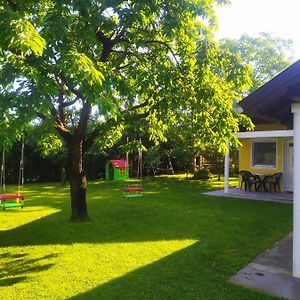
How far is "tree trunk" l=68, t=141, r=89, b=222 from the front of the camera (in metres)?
9.64

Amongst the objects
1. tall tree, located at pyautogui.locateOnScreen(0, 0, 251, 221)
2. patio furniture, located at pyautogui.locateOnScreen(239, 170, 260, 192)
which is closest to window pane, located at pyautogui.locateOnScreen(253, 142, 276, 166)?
patio furniture, located at pyautogui.locateOnScreen(239, 170, 260, 192)

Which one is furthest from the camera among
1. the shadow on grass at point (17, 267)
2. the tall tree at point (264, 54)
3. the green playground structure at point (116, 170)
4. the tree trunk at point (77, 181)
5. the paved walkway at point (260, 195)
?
the green playground structure at point (116, 170)

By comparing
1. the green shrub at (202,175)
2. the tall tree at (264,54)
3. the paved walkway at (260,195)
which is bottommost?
the paved walkway at (260,195)

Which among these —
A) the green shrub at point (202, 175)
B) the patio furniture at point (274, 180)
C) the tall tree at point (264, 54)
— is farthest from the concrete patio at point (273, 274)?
the green shrub at point (202, 175)

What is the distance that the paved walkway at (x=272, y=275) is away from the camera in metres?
5.14

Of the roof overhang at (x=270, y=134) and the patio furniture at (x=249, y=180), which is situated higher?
the roof overhang at (x=270, y=134)

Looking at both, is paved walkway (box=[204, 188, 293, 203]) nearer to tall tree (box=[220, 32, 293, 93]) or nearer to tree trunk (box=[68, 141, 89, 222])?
tree trunk (box=[68, 141, 89, 222])

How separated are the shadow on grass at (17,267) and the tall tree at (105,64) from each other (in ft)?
8.41

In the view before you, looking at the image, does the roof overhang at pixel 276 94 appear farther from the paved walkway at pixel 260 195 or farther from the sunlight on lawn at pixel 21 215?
the paved walkway at pixel 260 195

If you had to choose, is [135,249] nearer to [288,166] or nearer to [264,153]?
[288,166]

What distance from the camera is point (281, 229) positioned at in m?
9.04

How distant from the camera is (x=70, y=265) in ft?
20.6

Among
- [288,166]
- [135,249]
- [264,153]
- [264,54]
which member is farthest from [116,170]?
[135,249]

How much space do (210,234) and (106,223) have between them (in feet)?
9.12
